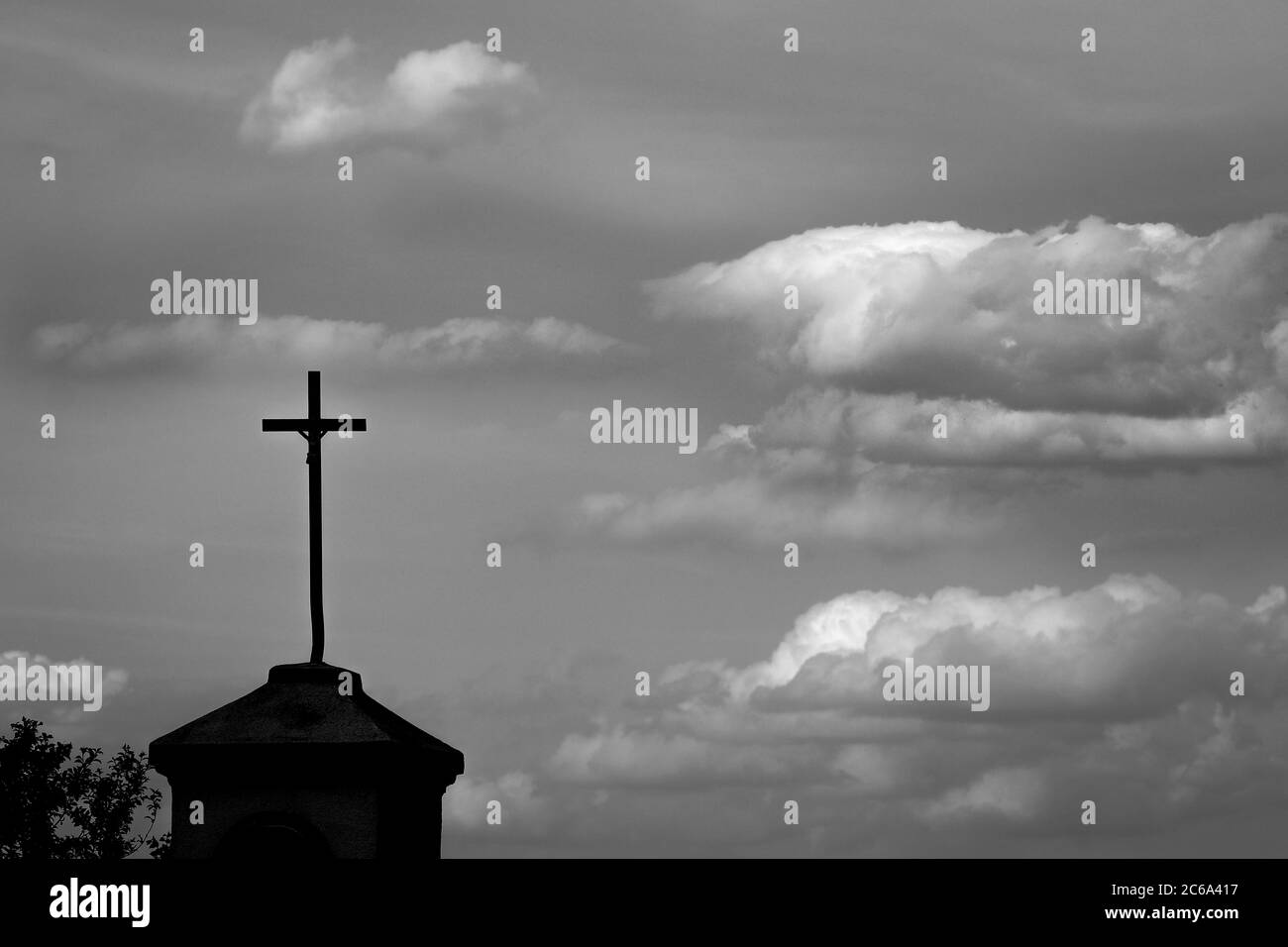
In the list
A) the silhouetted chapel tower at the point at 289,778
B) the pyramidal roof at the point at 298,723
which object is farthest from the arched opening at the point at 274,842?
the pyramidal roof at the point at 298,723

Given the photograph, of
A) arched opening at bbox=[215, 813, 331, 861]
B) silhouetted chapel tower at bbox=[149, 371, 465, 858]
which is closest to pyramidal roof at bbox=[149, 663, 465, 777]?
silhouetted chapel tower at bbox=[149, 371, 465, 858]

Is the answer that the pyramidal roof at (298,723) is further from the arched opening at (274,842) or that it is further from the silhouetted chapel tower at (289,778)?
the arched opening at (274,842)

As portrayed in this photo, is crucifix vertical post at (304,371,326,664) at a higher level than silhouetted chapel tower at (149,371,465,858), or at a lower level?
higher

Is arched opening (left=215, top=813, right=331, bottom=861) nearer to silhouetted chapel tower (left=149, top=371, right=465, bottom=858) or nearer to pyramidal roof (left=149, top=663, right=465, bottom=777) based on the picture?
silhouetted chapel tower (left=149, top=371, right=465, bottom=858)

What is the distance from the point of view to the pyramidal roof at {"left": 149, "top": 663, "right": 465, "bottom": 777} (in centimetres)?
1306

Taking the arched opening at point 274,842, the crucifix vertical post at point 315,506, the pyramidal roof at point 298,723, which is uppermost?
the crucifix vertical post at point 315,506

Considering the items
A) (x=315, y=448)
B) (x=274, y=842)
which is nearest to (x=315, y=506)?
(x=315, y=448)

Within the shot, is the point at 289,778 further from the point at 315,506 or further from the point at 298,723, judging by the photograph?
the point at 315,506

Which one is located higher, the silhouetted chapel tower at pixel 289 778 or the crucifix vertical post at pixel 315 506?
the crucifix vertical post at pixel 315 506

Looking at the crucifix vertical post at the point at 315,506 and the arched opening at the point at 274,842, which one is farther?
the crucifix vertical post at the point at 315,506

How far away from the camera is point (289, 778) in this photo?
13125 millimetres

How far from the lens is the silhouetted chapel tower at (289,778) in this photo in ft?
42.7
